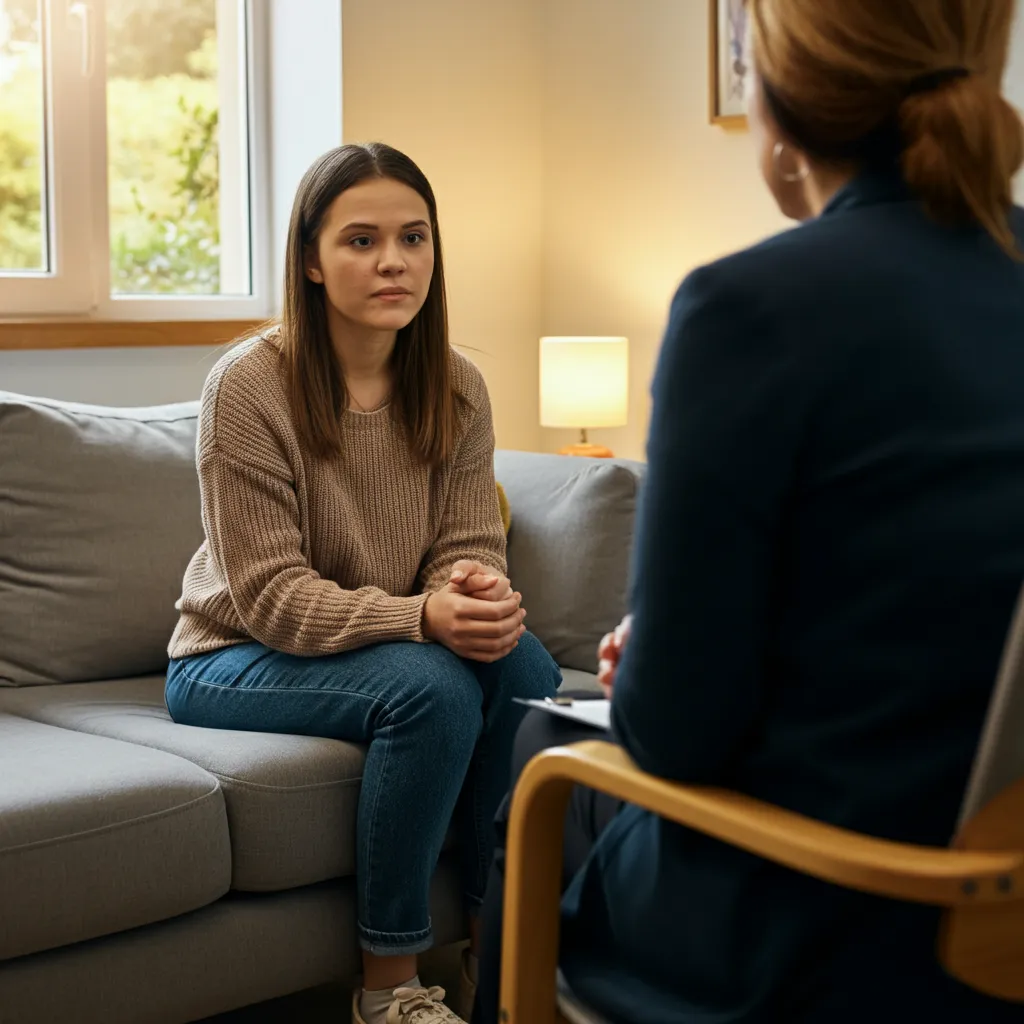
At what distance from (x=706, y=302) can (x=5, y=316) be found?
8.34 ft

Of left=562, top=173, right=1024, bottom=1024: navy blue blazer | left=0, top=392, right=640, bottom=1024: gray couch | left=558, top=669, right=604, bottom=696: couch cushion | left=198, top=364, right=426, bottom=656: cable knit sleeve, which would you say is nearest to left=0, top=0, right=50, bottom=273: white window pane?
left=0, top=392, right=640, bottom=1024: gray couch

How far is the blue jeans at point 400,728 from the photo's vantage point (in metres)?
1.93

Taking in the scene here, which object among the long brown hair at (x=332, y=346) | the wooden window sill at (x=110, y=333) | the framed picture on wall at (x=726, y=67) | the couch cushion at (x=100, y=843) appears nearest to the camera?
the couch cushion at (x=100, y=843)

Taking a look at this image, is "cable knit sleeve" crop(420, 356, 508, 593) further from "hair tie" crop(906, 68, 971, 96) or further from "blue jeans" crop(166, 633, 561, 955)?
"hair tie" crop(906, 68, 971, 96)

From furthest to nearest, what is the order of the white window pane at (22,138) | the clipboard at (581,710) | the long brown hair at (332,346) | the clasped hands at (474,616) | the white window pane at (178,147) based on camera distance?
the white window pane at (178,147), the white window pane at (22,138), the long brown hair at (332,346), the clasped hands at (474,616), the clipboard at (581,710)

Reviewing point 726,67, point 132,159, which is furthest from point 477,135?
point 132,159

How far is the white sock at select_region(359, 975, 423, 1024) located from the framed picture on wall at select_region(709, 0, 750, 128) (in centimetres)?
241

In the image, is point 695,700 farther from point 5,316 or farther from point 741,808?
point 5,316

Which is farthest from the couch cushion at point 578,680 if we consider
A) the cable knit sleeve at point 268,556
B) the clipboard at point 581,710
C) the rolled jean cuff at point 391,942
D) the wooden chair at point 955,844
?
the wooden chair at point 955,844

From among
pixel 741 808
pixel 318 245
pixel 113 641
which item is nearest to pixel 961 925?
pixel 741 808

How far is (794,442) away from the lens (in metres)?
0.99

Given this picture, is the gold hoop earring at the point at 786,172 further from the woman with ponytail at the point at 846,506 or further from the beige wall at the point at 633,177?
the beige wall at the point at 633,177

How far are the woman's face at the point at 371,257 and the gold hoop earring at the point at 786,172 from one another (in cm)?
112

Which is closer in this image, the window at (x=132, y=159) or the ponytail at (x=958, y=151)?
the ponytail at (x=958, y=151)
